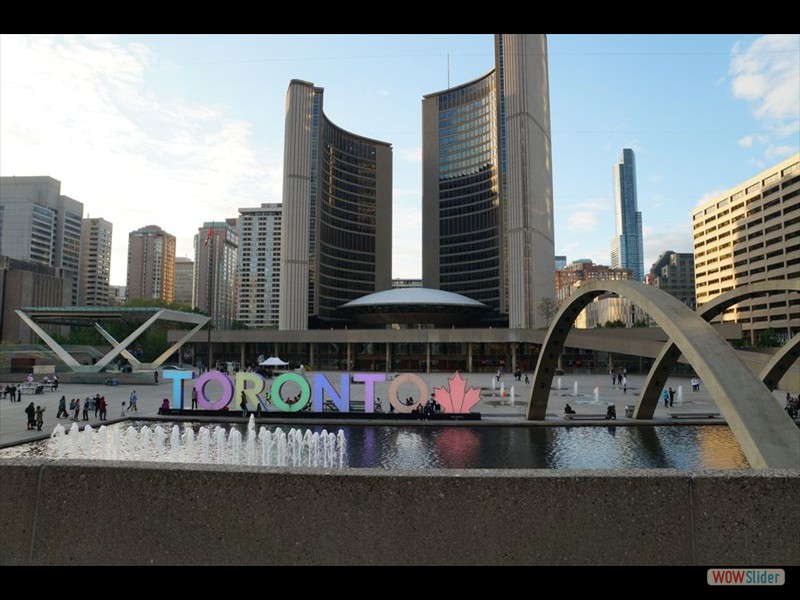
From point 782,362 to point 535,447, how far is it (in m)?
12.8

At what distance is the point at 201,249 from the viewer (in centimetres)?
19850

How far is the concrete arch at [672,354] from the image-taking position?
20219 mm

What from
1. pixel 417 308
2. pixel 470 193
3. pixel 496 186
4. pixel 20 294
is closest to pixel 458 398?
pixel 417 308

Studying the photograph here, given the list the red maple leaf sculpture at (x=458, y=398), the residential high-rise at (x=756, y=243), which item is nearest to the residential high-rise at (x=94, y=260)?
the red maple leaf sculpture at (x=458, y=398)

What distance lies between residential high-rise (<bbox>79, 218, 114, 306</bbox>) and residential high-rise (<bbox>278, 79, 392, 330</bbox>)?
11677 centimetres

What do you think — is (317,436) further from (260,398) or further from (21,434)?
(21,434)

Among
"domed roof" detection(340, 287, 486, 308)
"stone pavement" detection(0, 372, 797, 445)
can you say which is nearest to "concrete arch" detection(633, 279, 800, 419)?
"stone pavement" detection(0, 372, 797, 445)

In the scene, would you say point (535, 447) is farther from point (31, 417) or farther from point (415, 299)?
→ point (415, 299)

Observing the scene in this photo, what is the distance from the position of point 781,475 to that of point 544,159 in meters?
105

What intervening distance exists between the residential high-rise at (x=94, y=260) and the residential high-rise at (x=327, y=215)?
117 metres

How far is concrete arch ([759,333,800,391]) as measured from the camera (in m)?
22.2
